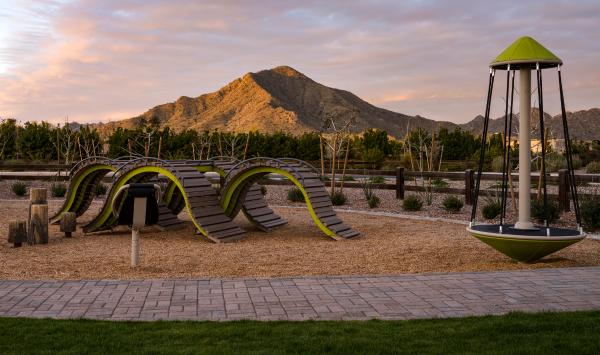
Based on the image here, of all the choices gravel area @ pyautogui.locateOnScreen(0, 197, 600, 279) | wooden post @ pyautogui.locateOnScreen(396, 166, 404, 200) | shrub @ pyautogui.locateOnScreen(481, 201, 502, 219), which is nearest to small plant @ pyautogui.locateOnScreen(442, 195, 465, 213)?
shrub @ pyautogui.locateOnScreen(481, 201, 502, 219)

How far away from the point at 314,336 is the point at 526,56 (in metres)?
5.15

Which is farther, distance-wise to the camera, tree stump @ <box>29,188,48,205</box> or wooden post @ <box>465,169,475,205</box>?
wooden post @ <box>465,169,475,205</box>

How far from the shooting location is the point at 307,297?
19.7ft

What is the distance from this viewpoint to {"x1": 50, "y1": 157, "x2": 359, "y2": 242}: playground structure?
34.9ft

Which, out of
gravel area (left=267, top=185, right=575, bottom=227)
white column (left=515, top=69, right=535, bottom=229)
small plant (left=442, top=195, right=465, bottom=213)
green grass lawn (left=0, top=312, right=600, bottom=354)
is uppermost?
white column (left=515, top=69, right=535, bottom=229)

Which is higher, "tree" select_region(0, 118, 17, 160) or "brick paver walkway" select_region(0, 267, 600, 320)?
"tree" select_region(0, 118, 17, 160)

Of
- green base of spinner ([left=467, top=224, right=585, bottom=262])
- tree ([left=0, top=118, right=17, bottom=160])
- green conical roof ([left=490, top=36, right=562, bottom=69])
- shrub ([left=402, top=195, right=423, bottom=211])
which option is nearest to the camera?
green base of spinner ([left=467, top=224, right=585, bottom=262])

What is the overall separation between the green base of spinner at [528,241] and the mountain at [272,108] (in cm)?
9565

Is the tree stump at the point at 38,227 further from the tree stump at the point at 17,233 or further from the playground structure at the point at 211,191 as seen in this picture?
the playground structure at the point at 211,191

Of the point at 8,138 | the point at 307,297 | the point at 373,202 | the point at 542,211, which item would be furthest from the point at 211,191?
the point at 8,138

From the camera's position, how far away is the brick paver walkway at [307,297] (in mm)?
5402

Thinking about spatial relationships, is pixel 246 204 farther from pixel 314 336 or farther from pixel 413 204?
pixel 314 336

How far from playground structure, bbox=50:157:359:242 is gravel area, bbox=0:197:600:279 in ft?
0.91

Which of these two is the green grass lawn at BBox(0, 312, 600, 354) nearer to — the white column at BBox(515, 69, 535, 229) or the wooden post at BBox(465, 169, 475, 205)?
the white column at BBox(515, 69, 535, 229)
